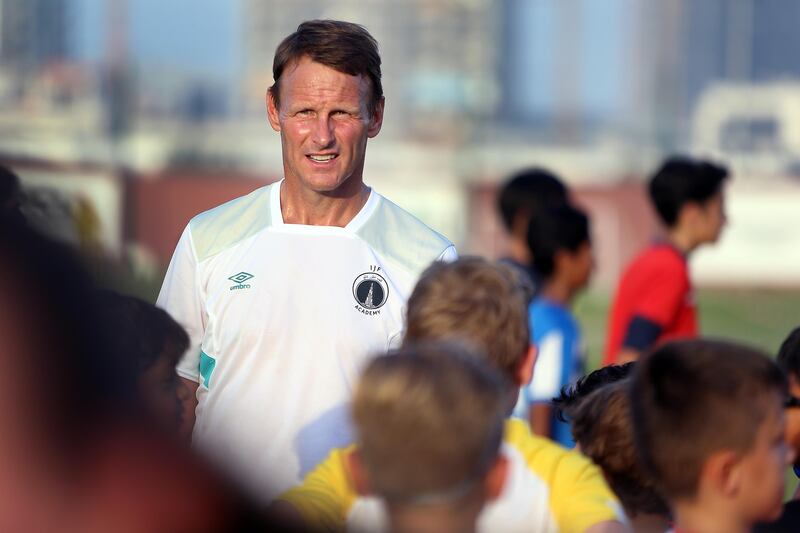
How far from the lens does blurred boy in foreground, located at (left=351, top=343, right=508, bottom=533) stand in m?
1.84

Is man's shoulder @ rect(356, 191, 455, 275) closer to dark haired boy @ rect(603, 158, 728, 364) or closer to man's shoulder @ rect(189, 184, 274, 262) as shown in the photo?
man's shoulder @ rect(189, 184, 274, 262)

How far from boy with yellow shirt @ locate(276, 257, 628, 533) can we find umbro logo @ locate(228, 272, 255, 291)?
63 centimetres

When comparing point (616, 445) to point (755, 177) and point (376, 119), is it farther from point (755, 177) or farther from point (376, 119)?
point (755, 177)

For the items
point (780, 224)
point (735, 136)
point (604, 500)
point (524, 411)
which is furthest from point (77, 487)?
point (735, 136)

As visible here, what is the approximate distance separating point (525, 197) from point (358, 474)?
4347 mm

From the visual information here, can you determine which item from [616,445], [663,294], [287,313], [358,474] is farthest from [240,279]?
[663,294]

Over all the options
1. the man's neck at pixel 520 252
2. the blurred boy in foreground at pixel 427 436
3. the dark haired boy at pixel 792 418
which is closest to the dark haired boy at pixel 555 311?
the man's neck at pixel 520 252

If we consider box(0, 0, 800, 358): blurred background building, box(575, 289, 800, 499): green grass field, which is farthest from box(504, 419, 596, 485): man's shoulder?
box(0, 0, 800, 358): blurred background building

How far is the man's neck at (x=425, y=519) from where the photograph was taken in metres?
1.84

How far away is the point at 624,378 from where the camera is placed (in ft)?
10.2

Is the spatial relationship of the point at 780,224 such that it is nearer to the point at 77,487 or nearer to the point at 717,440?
the point at 717,440

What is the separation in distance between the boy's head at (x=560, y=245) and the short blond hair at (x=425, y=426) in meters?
3.85

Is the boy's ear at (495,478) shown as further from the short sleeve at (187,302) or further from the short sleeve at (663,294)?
the short sleeve at (663,294)

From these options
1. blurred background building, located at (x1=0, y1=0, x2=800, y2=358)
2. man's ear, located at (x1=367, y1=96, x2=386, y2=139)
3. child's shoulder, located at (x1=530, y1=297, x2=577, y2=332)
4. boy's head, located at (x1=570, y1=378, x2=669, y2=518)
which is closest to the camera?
boy's head, located at (x1=570, y1=378, x2=669, y2=518)
